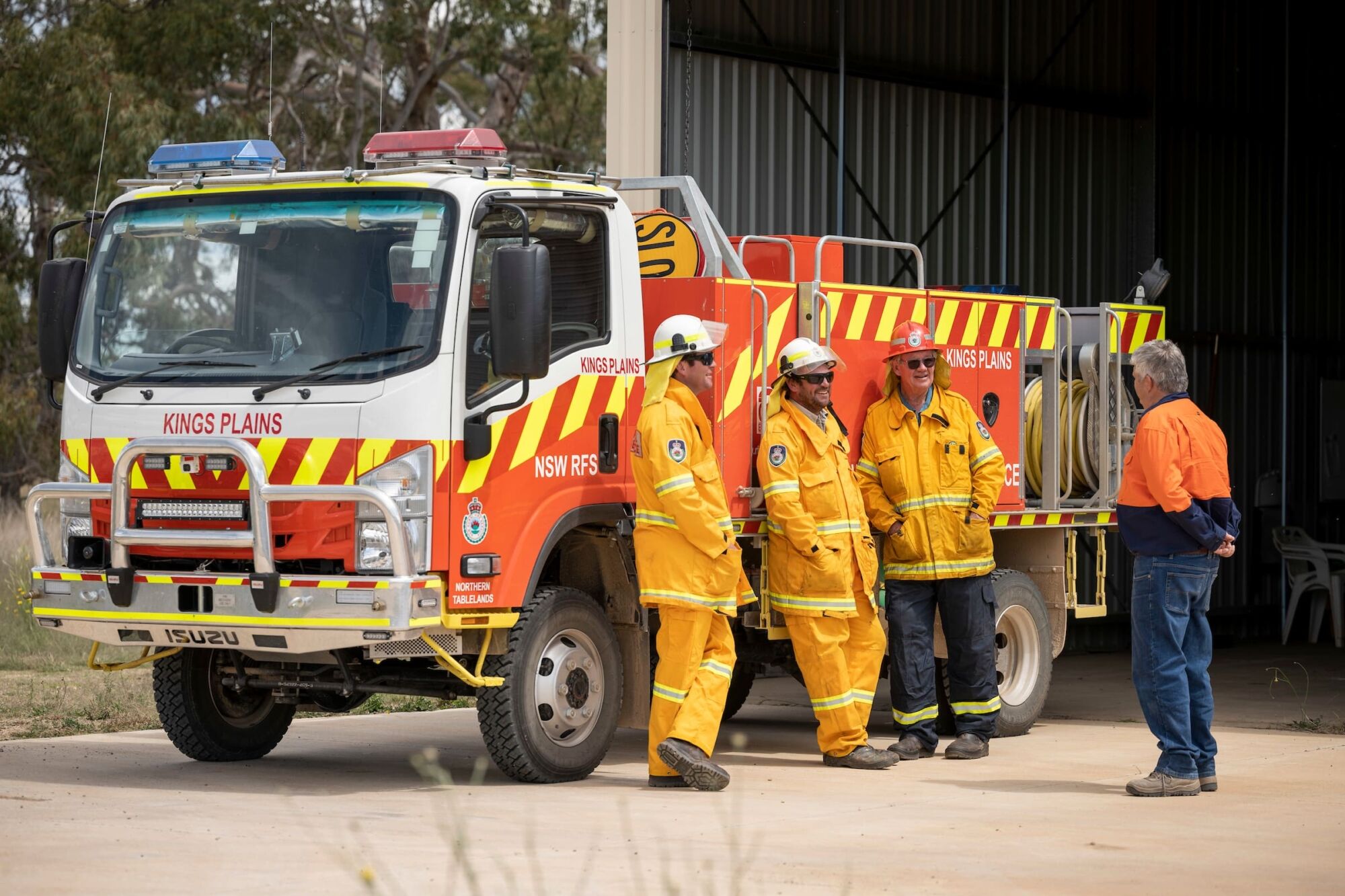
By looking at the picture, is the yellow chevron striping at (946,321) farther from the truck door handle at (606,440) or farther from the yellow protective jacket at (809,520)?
the truck door handle at (606,440)

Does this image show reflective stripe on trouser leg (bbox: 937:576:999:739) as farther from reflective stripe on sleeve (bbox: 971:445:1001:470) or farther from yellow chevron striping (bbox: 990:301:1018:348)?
yellow chevron striping (bbox: 990:301:1018:348)

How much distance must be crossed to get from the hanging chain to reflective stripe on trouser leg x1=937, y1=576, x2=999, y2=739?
5.35m

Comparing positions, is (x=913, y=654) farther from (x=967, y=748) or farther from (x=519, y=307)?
(x=519, y=307)

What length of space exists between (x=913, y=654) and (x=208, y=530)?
368cm

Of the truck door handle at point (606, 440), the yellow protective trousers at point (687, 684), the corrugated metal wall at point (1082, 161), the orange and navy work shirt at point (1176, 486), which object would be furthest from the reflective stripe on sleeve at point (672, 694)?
the corrugated metal wall at point (1082, 161)

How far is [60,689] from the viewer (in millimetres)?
13391

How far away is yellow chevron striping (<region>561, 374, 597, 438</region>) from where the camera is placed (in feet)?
30.5

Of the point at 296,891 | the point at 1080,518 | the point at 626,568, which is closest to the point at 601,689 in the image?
the point at 626,568

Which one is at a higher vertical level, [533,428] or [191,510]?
[533,428]

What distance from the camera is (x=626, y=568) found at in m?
9.83

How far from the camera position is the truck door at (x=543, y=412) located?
878cm

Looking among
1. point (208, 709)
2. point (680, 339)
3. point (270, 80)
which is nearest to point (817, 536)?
point (680, 339)

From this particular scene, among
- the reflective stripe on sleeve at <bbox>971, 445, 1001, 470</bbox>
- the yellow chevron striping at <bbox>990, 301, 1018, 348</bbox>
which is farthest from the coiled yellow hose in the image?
the reflective stripe on sleeve at <bbox>971, 445, 1001, 470</bbox>

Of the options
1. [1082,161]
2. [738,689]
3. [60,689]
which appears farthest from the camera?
[1082,161]
